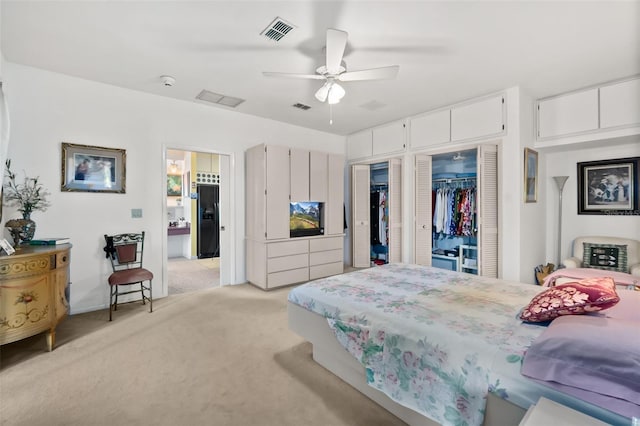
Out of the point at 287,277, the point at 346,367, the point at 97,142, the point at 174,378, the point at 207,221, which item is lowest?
the point at 174,378

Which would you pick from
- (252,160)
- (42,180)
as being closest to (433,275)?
(252,160)

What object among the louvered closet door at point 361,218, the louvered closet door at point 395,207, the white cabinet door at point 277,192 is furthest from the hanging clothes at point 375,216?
the white cabinet door at point 277,192

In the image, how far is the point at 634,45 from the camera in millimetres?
2652

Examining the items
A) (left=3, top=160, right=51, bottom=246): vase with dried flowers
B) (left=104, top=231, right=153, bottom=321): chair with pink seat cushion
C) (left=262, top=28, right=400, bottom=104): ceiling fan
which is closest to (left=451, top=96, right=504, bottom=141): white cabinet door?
(left=262, top=28, right=400, bottom=104): ceiling fan

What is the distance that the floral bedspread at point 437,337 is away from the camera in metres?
1.27

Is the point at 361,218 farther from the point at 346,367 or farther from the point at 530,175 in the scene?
the point at 346,367

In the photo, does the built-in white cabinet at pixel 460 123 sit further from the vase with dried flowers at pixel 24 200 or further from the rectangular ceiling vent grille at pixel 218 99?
the vase with dried flowers at pixel 24 200

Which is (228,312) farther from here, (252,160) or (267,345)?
(252,160)

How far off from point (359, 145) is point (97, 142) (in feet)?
13.9

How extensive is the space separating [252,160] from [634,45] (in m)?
4.49

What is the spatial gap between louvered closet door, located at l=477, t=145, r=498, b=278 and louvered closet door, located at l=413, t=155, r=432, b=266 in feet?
2.89

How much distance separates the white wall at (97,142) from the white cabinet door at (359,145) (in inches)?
101

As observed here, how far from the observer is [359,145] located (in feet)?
18.7

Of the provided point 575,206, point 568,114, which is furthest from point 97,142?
point 575,206
